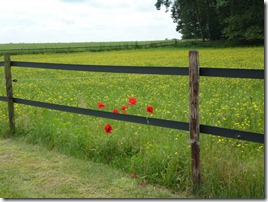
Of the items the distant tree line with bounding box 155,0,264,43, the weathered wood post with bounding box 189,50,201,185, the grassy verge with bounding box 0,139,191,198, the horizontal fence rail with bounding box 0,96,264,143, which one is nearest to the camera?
the horizontal fence rail with bounding box 0,96,264,143

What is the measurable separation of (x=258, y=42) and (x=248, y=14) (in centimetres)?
490

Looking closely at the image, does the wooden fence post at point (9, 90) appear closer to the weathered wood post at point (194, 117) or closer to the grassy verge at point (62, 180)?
the grassy verge at point (62, 180)

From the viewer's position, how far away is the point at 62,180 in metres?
4.95

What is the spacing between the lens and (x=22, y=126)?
7.13 metres

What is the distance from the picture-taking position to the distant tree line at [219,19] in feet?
171

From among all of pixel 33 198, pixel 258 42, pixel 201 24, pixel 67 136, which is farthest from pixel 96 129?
pixel 201 24

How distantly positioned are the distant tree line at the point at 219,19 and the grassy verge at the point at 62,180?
4688cm

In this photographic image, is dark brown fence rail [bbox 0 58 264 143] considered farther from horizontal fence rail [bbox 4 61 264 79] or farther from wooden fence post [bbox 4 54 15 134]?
wooden fence post [bbox 4 54 15 134]

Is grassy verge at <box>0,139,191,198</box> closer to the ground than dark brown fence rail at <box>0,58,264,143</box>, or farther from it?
closer to the ground

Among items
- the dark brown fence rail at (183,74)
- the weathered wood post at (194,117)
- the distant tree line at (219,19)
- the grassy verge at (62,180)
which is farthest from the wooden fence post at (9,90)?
the distant tree line at (219,19)

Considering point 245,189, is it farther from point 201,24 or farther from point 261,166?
point 201,24

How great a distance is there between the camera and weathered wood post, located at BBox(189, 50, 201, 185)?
14.1ft

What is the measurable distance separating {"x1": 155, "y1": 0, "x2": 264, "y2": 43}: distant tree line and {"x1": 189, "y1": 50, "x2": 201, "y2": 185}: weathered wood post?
47247 mm

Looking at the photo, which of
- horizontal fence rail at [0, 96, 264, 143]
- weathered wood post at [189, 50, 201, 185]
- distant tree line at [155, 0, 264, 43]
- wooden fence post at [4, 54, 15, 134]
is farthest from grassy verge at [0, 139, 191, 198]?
distant tree line at [155, 0, 264, 43]
